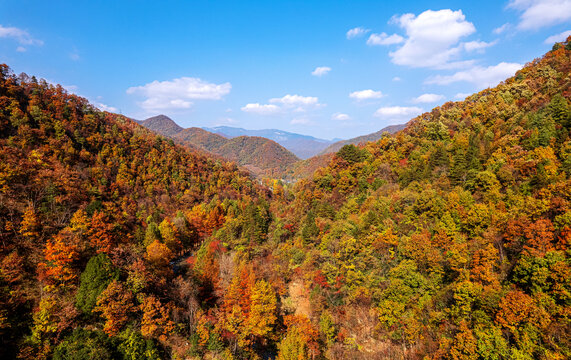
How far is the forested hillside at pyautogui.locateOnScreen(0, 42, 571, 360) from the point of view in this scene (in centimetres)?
2139

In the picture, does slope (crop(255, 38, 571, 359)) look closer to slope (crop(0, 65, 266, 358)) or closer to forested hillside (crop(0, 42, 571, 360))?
forested hillside (crop(0, 42, 571, 360))

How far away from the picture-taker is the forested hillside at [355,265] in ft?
70.2

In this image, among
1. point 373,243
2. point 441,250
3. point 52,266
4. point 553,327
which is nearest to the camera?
point 553,327

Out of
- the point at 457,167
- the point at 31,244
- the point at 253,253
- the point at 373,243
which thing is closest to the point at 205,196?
the point at 253,253

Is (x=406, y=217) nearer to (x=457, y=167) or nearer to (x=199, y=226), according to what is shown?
(x=457, y=167)

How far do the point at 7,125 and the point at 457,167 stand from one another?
10242cm

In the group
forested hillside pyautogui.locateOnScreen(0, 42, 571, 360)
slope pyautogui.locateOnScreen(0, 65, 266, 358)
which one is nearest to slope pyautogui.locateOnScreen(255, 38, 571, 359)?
forested hillside pyautogui.locateOnScreen(0, 42, 571, 360)

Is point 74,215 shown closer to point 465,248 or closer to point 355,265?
point 355,265

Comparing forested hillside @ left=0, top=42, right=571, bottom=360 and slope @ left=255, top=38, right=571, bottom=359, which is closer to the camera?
slope @ left=255, top=38, right=571, bottom=359

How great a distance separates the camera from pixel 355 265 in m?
39.7

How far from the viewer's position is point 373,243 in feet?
128

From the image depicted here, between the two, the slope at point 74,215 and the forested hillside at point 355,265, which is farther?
the slope at point 74,215

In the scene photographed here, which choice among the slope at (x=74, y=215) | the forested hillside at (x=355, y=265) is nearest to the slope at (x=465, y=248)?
the forested hillside at (x=355, y=265)

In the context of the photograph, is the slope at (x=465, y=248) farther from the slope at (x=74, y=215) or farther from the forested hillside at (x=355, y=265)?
the slope at (x=74, y=215)
